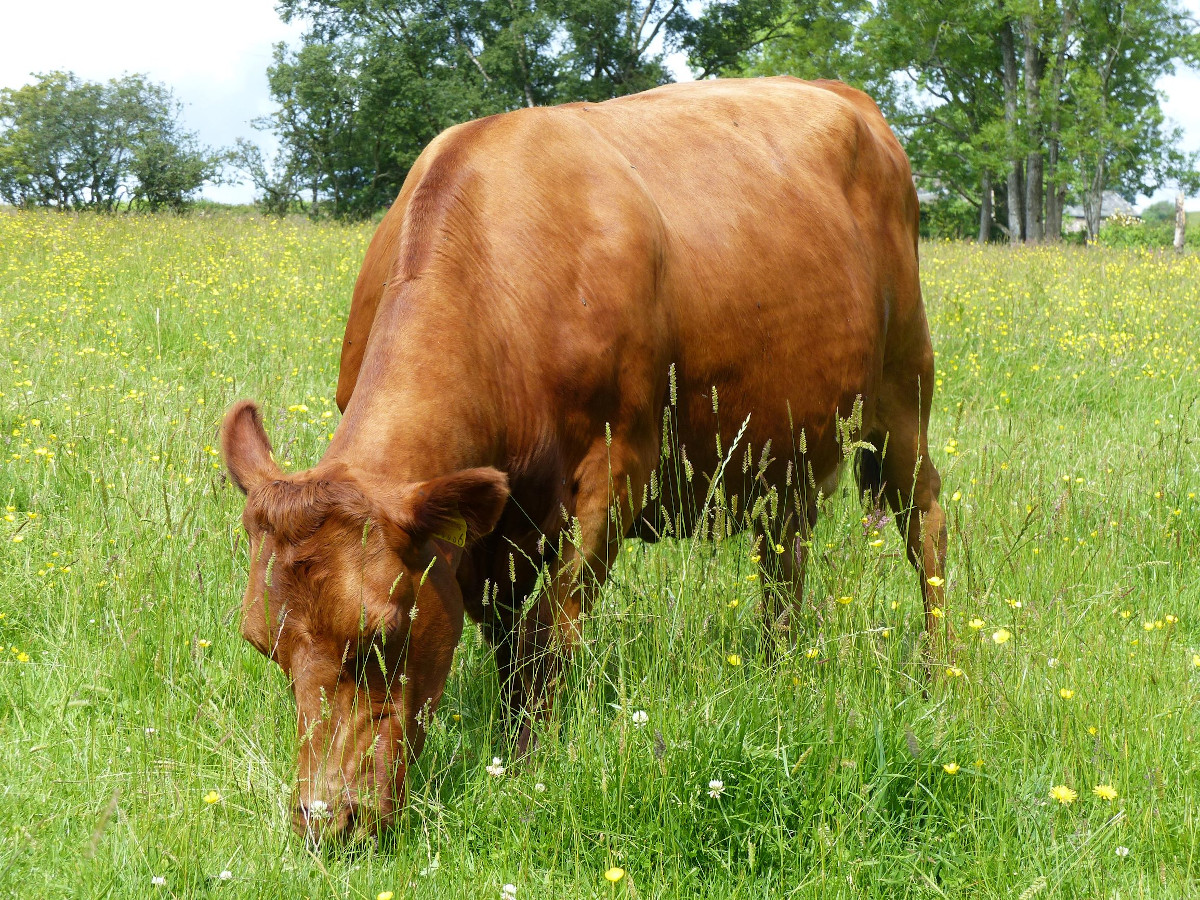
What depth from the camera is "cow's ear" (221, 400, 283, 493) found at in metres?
2.47

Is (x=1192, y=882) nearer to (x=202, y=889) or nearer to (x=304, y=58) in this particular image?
(x=202, y=889)

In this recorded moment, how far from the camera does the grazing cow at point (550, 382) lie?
2.29m

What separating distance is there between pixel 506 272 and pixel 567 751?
4.30ft

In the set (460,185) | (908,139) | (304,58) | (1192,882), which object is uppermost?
(304,58)

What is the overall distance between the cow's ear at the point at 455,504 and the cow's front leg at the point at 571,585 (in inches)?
20.5

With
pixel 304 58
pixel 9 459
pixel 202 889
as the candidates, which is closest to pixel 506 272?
pixel 202 889

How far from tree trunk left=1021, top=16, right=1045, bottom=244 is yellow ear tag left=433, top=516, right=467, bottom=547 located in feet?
103

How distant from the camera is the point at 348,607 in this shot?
7.34 feet

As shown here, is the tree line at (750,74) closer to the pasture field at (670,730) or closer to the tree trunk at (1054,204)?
the tree trunk at (1054,204)

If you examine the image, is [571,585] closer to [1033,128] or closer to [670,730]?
[670,730]

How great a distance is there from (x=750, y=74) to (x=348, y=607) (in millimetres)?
45918

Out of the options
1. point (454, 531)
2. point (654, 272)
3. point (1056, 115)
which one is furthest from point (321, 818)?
point (1056, 115)

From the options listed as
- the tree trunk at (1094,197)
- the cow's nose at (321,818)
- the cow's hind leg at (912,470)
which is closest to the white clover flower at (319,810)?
the cow's nose at (321,818)

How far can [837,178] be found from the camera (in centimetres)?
420
